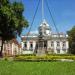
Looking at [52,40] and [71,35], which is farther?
[52,40]

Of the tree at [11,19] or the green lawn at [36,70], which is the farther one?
the tree at [11,19]

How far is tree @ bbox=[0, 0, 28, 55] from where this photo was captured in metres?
43.2

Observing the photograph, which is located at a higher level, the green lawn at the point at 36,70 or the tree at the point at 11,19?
the tree at the point at 11,19

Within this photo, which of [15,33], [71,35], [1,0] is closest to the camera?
[1,0]

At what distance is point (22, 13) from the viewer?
47.8m

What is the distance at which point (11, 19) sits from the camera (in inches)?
1740

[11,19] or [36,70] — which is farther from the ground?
[11,19]

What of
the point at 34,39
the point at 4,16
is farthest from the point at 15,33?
the point at 34,39

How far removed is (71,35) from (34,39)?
18.2 metres

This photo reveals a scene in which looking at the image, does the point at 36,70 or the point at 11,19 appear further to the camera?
the point at 11,19

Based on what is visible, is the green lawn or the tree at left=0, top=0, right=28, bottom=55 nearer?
the green lawn

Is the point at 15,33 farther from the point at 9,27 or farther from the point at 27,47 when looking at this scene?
the point at 27,47

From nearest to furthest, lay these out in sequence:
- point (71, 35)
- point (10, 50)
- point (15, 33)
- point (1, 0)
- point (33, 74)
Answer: point (33, 74) → point (1, 0) → point (15, 33) → point (71, 35) → point (10, 50)

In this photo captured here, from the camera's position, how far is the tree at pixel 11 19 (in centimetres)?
4322
